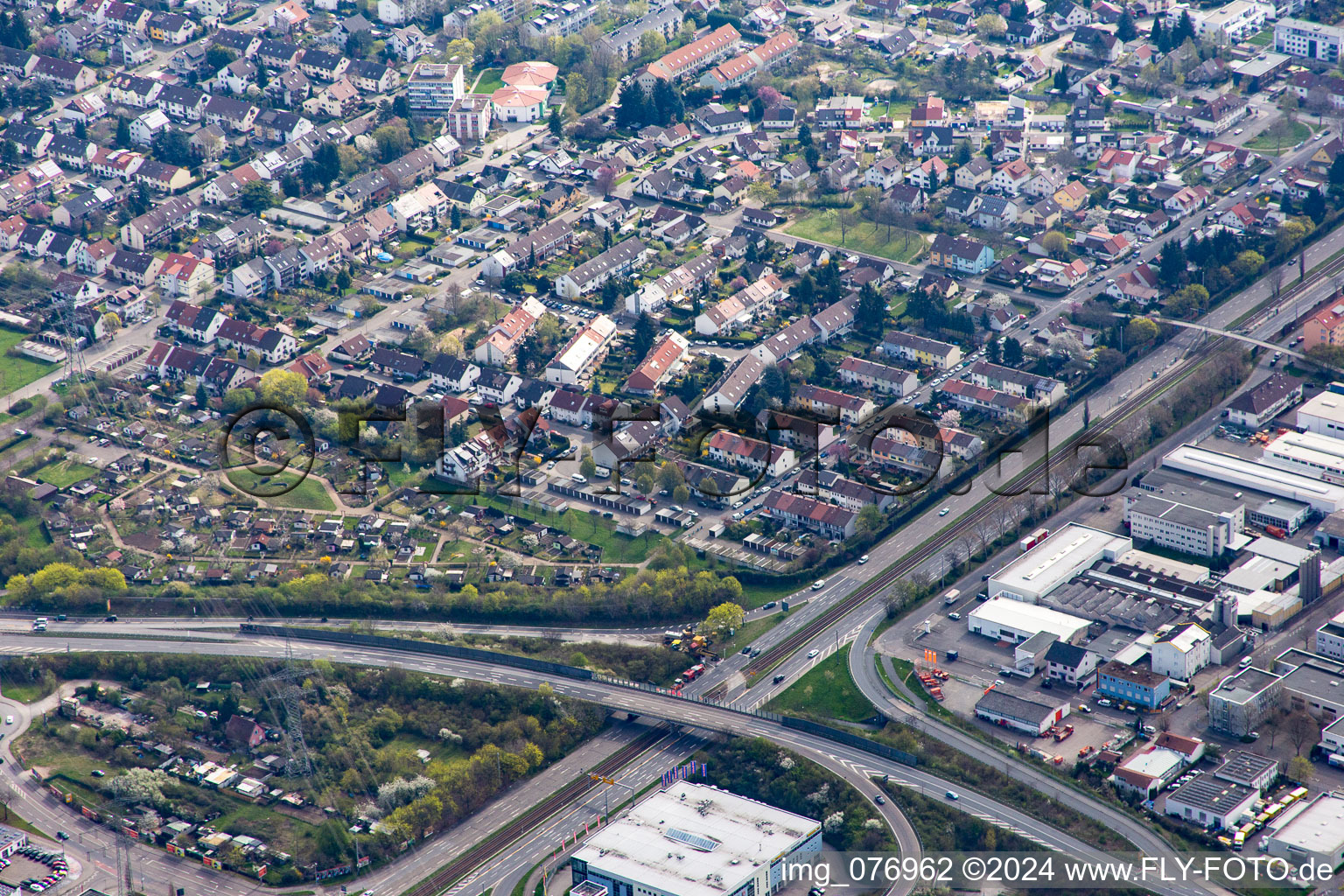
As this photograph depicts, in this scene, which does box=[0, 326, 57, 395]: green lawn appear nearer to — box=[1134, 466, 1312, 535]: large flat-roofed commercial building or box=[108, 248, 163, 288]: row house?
box=[108, 248, 163, 288]: row house

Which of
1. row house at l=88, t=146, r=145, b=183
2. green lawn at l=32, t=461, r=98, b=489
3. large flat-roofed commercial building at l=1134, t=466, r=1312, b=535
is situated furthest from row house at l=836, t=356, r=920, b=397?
row house at l=88, t=146, r=145, b=183

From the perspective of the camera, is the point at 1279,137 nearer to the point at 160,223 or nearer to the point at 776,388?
the point at 776,388

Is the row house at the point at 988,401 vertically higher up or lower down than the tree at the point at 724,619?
higher up

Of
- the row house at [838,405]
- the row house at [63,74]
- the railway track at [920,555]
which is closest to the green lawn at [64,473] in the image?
the row house at [838,405]

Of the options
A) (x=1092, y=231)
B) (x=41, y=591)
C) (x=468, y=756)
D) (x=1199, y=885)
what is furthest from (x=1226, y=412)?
(x=41, y=591)

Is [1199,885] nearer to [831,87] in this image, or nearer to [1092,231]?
[1092,231]

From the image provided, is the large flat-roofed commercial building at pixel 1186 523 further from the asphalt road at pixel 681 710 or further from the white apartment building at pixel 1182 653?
the asphalt road at pixel 681 710
